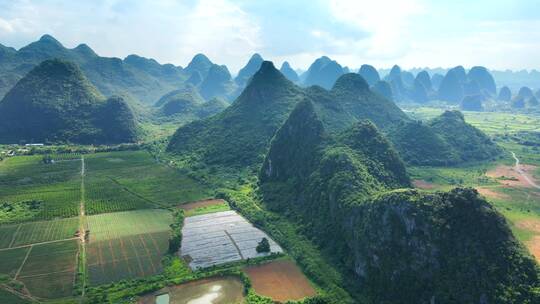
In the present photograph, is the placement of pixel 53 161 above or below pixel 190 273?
above

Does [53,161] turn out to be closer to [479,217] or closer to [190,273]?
[190,273]

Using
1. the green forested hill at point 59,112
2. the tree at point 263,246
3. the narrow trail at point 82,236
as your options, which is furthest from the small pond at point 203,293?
the green forested hill at point 59,112

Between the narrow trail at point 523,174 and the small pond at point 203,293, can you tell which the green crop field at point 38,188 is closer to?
the small pond at point 203,293

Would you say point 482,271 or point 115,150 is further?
point 115,150

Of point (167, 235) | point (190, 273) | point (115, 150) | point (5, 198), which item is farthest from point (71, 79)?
point (190, 273)

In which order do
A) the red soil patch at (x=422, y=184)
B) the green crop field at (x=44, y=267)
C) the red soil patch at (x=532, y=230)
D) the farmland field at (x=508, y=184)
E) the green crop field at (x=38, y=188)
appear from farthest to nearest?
the red soil patch at (x=422, y=184) → the green crop field at (x=38, y=188) → the farmland field at (x=508, y=184) → the red soil patch at (x=532, y=230) → the green crop field at (x=44, y=267)

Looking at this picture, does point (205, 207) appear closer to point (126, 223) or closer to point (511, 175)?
point (126, 223)

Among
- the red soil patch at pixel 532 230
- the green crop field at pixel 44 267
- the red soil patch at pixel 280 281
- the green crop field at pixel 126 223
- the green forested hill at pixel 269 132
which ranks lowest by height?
the red soil patch at pixel 532 230

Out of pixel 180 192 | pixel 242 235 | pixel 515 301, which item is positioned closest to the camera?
pixel 515 301
